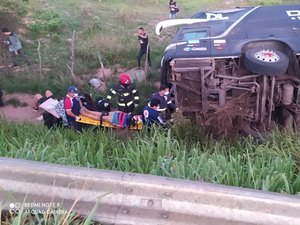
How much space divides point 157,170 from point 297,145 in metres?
1.39

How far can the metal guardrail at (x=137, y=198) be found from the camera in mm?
2260

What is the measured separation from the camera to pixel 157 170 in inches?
115

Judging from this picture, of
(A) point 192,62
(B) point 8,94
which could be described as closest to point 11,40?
(B) point 8,94

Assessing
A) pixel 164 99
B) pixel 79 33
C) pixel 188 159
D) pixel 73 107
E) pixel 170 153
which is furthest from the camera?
pixel 79 33

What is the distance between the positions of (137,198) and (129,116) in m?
4.69

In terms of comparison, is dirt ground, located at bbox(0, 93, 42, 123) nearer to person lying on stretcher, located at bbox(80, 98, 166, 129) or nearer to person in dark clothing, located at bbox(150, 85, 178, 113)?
person lying on stretcher, located at bbox(80, 98, 166, 129)

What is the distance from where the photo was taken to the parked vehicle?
20.0ft

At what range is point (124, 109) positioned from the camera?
767cm

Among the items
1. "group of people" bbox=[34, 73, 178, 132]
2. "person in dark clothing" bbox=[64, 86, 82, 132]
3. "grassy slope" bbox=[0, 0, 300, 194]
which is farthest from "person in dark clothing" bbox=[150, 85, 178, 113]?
"grassy slope" bbox=[0, 0, 300, 194]

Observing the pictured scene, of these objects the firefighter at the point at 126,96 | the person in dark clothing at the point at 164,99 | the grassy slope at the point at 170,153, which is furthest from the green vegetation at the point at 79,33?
the person in dark clothing at the point at 164,99

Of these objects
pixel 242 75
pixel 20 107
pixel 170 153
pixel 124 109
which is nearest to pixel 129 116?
pixel 124 109

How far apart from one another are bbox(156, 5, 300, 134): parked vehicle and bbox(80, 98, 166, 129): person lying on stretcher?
0.39m

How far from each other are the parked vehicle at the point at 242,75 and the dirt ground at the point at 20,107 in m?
3.58

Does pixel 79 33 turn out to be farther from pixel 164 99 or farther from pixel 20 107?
pixel 164 99
